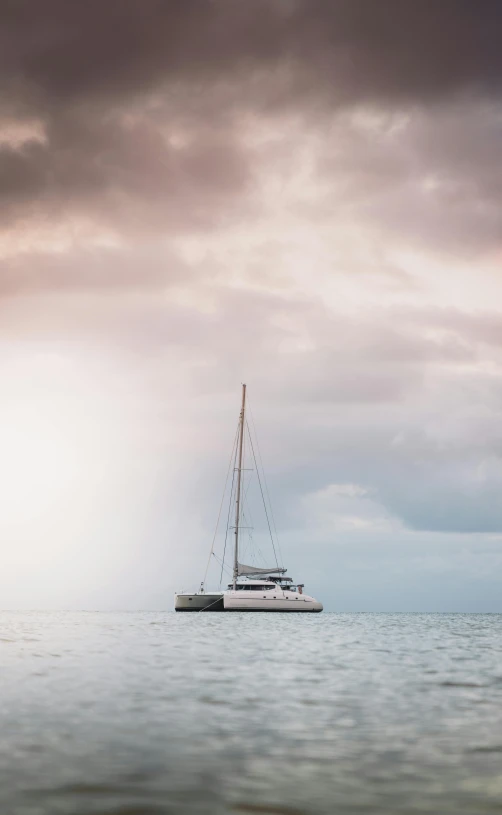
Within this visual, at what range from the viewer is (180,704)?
20.1 metres

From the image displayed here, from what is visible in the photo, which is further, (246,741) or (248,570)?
(248,570)

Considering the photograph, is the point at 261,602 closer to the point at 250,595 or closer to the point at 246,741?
the point at 250,595

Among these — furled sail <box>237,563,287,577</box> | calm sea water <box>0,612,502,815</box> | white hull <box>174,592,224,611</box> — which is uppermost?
furled sail <box>237,563,287,577</box>

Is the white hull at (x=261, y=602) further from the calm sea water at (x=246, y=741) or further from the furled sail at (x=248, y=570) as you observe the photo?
the calm sea water at (x=246, y=741)

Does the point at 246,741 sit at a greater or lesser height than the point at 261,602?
lesser

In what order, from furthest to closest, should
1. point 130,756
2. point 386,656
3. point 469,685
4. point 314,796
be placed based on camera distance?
point 386,656
point 469,685
point 130,756
point 314,796

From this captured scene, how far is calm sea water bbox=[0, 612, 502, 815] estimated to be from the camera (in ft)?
34.8

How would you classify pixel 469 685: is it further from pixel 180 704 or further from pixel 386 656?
pixel 386 656

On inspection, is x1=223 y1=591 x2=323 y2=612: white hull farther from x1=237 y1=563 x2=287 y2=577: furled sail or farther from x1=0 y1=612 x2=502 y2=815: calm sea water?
x1=0 y1=612 x2=502 y2=815: calm sea water

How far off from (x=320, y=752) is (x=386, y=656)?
90.5ft

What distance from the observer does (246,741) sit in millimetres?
14969

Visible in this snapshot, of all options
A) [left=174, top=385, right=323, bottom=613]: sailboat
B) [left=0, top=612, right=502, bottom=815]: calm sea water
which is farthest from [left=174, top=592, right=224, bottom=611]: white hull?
[left=0, top=612, right=502, bottom=815]: calm sea water

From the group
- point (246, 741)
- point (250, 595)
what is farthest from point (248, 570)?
point (246, 741)

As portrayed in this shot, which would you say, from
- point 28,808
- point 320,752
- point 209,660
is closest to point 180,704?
point 320,752
